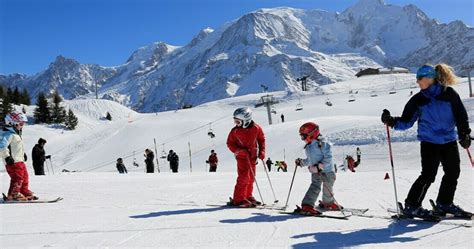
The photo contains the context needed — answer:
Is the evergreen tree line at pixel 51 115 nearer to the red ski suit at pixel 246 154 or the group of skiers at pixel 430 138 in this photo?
the red ski suit at pixel 246 154

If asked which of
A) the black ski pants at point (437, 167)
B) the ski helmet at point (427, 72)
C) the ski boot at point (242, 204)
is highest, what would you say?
the ski helmet at point (427, 72)

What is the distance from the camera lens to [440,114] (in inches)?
211

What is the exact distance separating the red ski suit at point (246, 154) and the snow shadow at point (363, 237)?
8.24 ft

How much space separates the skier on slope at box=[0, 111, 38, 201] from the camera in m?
8.05

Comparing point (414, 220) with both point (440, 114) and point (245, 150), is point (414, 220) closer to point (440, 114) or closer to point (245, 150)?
point (440, 114)

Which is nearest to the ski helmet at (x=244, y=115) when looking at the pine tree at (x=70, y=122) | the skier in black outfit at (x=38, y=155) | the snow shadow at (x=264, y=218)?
the snow shadow at (x=264, y=218)

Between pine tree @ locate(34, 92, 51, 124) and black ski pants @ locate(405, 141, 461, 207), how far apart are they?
7249 centimetres

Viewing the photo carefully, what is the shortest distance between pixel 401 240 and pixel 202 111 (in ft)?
195

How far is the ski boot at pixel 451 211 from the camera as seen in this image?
17.7 ft

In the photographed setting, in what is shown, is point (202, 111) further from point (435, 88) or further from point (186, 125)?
point (435, 88)

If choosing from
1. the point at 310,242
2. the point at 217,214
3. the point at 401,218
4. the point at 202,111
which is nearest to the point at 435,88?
the point at 401,218

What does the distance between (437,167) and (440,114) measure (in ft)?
2.11

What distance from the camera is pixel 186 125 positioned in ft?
173

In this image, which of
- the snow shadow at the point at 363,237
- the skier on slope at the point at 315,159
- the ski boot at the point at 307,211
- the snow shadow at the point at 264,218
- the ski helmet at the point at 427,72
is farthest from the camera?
the skier on slope at the point at 315,159
